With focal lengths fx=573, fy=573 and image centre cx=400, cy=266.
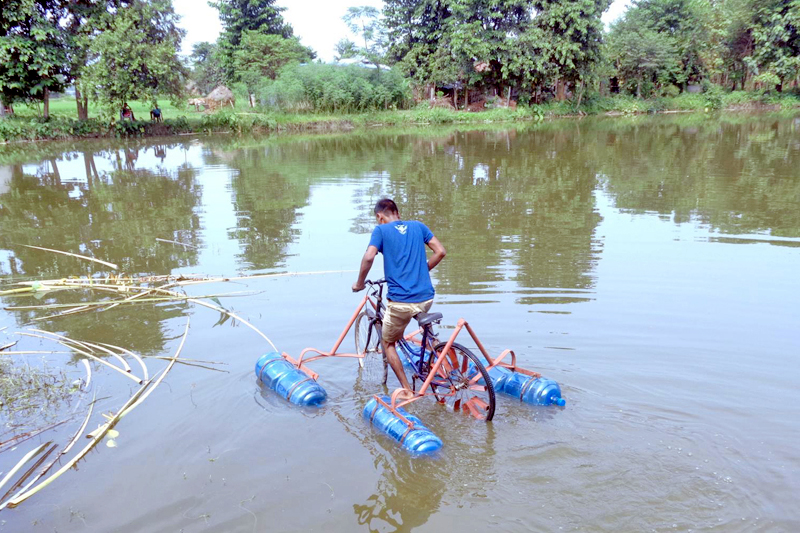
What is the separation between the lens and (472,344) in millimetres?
6023

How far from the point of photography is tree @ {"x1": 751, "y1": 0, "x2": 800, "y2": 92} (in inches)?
1661

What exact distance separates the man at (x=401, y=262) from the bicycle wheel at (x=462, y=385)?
35cm

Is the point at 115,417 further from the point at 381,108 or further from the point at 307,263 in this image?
the point at 381,108

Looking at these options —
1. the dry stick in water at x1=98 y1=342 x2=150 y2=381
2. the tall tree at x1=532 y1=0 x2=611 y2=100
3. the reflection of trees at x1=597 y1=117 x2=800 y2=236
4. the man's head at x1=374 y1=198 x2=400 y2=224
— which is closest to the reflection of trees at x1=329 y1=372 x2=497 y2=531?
the man's head at x1=374 y1=198 x2=400 y2=224

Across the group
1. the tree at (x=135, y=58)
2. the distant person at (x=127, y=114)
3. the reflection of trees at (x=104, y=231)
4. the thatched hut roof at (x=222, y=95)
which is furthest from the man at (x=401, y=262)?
the thatched hut roof at (x=222, y=95)

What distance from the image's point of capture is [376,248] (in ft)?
14.9

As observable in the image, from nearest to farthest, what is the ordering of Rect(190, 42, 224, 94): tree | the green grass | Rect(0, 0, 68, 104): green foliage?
1. Rect(0, 0, 68, 104): green foliage
2. the green grass
3. Rect(190, 42, 224, 94): tree

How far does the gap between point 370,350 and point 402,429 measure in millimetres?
1413

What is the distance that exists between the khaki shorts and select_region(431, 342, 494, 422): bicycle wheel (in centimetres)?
35

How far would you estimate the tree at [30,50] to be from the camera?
27688 millimetres

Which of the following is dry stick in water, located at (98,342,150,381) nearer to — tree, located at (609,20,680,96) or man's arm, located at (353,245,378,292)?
man's arm, located at (353,245,378,292)

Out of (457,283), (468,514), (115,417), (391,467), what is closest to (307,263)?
(457,283)

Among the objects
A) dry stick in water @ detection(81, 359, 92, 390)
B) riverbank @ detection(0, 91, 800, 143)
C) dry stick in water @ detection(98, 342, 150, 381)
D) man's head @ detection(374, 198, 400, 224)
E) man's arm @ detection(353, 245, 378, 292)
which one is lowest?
dry stick in water @ detection(81, 359, 92, 390)

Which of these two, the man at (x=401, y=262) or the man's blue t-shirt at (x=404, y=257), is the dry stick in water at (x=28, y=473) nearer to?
the man at (x=401, y=262)
